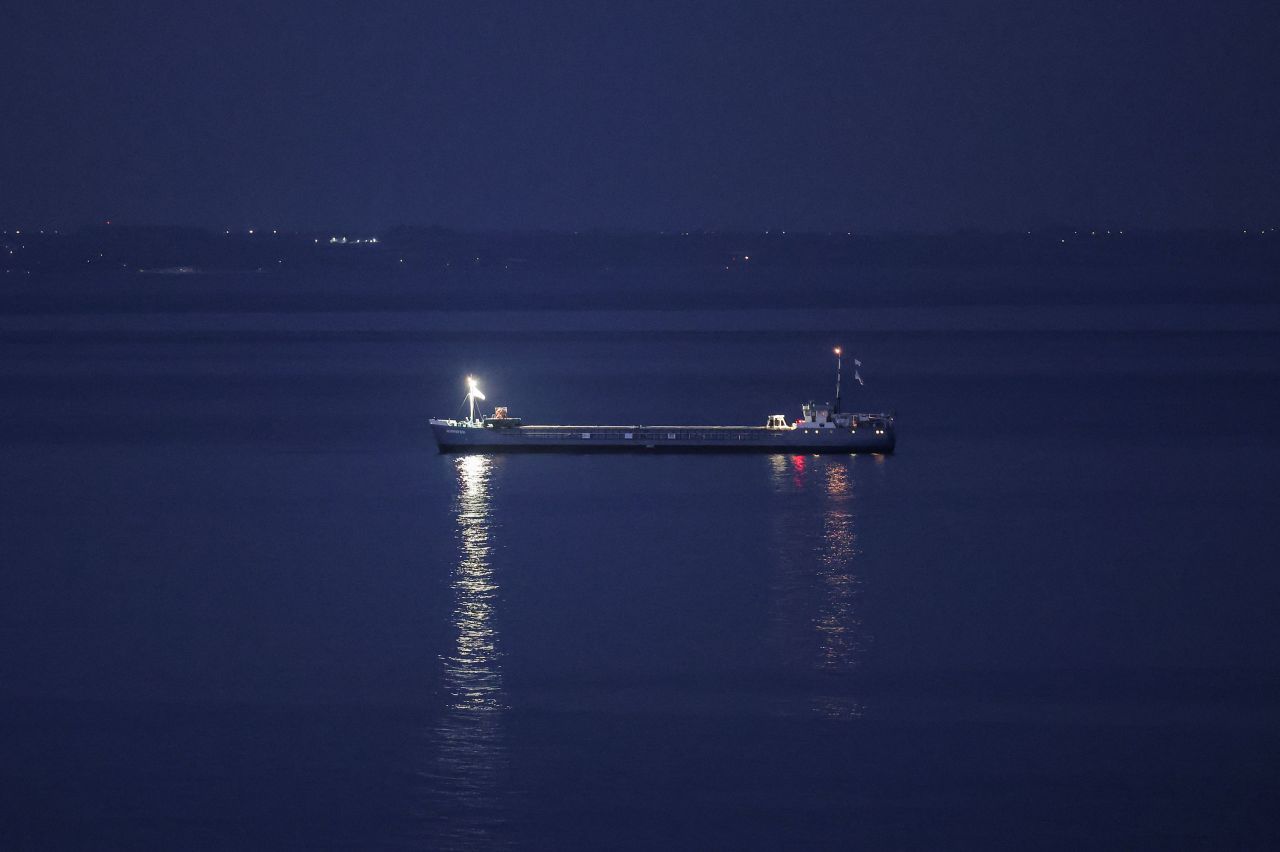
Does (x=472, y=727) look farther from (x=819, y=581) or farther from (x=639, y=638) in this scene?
(x=819, y=581)

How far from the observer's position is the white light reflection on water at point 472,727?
14.3 m

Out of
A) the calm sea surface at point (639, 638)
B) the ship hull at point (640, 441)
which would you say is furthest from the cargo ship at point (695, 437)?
the calm sea surface at point (639, 638)

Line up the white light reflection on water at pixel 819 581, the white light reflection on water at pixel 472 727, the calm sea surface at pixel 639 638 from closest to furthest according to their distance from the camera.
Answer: the white light reflection on water at pixel 472 727 < the calm sea surface at pixel 639 638 < the white light reflection on water at pixel 819 581

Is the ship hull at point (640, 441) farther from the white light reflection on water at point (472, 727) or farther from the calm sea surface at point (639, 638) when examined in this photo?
the white light reflection on water at point (472, 727)

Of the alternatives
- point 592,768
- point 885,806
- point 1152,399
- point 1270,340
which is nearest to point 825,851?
point 885,806

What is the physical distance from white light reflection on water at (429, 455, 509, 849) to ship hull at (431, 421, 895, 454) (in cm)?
1103

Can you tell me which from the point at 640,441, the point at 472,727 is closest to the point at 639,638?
the point at 472,727

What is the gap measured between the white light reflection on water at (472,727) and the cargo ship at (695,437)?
36.3ft

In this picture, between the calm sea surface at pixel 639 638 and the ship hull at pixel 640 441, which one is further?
the ship hull at pixel 640 441

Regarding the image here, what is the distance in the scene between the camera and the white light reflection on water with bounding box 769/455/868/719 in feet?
60.6

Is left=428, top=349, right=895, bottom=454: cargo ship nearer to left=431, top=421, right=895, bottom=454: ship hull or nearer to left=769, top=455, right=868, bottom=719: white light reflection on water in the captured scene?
left=431, top=421, right=895, bottom=454: ship hull

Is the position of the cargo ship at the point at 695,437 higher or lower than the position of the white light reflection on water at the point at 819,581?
higher

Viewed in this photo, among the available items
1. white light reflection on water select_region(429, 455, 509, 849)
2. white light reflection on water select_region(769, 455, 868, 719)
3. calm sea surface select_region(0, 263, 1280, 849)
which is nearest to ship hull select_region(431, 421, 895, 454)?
calm sea surface select_region(0, 263, 1280, 849)

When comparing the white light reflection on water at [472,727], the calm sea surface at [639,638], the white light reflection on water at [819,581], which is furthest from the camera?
the white light reflection on water at [819,581]
